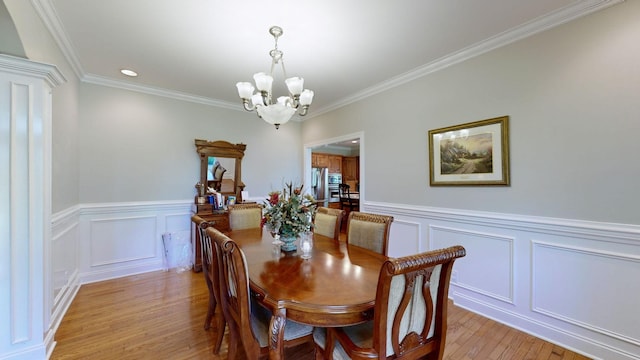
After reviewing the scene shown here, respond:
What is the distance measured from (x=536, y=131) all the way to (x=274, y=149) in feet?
12.3

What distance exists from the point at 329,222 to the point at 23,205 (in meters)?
2.28

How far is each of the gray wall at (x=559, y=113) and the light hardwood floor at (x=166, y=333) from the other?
1068 millimetres

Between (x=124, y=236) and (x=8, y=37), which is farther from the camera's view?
(x=124, y=236)

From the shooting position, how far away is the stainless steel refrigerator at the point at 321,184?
22.6ft

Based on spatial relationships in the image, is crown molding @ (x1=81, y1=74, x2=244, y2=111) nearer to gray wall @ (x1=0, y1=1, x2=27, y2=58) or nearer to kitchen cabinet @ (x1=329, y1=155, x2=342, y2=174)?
gray wall @ (x1=0, y1=1, x2=27, y2=58)

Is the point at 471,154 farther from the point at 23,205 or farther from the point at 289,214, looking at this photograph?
the point at 23,205

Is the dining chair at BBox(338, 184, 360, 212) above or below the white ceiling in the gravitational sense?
below

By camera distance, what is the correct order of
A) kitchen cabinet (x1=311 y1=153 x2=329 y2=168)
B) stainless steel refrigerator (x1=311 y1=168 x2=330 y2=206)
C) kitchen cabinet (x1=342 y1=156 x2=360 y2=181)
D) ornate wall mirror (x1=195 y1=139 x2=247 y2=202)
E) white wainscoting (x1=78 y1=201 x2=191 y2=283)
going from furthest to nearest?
1. kitchen cabinet (x1=342 y1=156 x2=360 y2=181)
2. kitchen cabinet (x1=311 y1=153 x2=329 y2=168)
3. stainless steel refrigerator (x1=311 y1=168 x2=330 y2=206)
4. ornate wall mirror (x1=195 y1=139 x2=247 y2=202)
5. white wainscoting (x1=78 y1=201 x2=191 y2=283)

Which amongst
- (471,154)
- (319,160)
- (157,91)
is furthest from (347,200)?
(157,91)

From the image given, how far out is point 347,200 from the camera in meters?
6.51

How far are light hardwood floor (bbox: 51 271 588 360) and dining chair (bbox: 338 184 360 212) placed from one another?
3.77 m

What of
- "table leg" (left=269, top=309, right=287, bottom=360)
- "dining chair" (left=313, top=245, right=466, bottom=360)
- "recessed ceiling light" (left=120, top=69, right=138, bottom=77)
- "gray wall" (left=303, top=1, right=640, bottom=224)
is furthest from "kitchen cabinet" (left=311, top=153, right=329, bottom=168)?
"table leg" (left=269, top=309, right=287, bottom=360)

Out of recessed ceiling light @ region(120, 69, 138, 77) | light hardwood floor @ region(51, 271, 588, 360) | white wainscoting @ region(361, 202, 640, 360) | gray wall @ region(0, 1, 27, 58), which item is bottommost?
light hardwood floor @ region(51, 271, 588, 360)

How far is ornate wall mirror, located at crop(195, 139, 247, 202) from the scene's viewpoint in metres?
3.95
